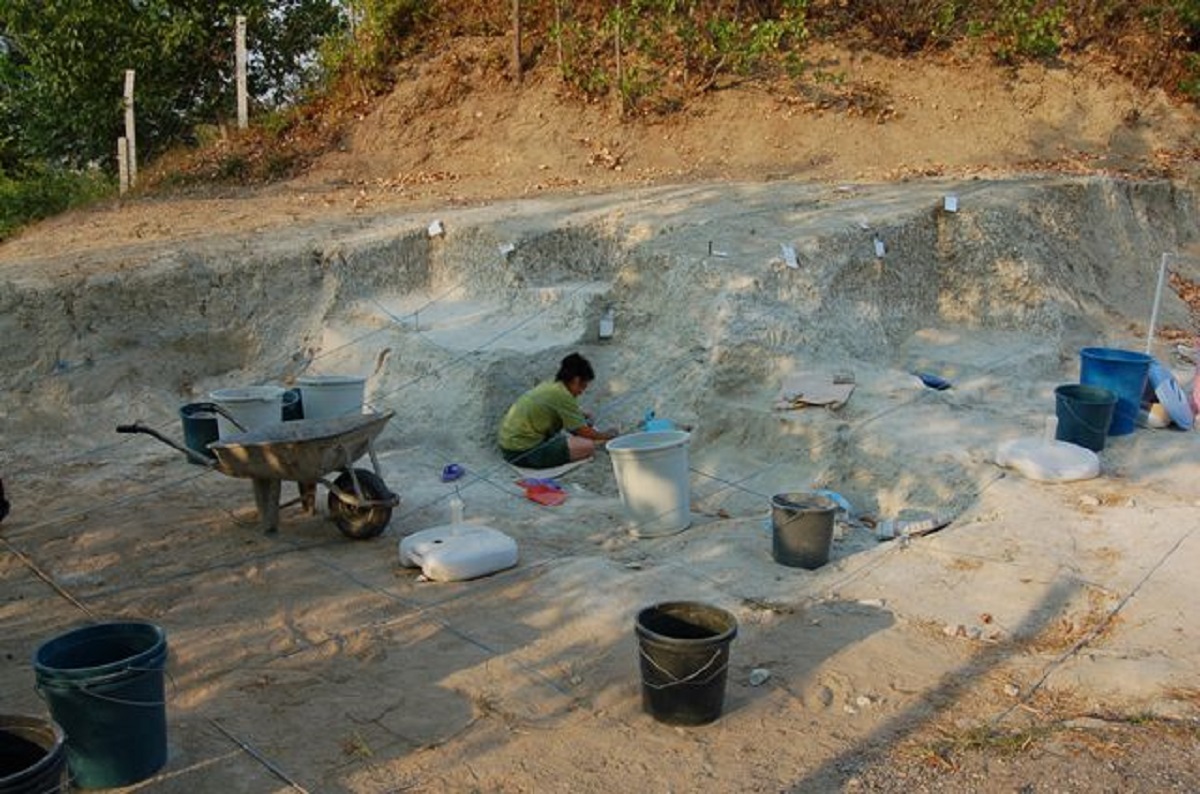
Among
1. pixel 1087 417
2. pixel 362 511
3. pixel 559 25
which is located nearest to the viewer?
pixel 362 511

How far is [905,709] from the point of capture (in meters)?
4.66

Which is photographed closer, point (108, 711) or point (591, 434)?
point (108, 711)

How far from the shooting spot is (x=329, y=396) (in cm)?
862

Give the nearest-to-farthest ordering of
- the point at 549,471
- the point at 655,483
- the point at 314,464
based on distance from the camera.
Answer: the point at 314,464 < the point at 655,483 < the point at 549,471

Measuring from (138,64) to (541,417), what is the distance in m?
12.0

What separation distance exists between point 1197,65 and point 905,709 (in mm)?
14750

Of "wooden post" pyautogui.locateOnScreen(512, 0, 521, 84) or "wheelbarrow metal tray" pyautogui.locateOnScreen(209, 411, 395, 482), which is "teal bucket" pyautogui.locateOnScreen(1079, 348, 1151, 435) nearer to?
"wheelbarrow metal tray" pyautogui.locateOnScreen(209, 411, 395, 482)

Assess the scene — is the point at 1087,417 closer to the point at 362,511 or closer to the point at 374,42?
the point at 362,511

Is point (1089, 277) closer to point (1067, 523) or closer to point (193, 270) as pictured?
point (1067, 523)

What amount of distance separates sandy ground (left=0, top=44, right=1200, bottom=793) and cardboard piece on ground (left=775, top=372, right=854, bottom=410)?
99 mm

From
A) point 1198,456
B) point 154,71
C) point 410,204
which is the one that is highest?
point 154,71

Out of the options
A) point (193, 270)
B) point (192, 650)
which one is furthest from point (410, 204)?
point (192, 650)

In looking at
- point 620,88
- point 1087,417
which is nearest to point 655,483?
point 1087,417

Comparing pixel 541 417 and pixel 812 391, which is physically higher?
pixel 812 391
